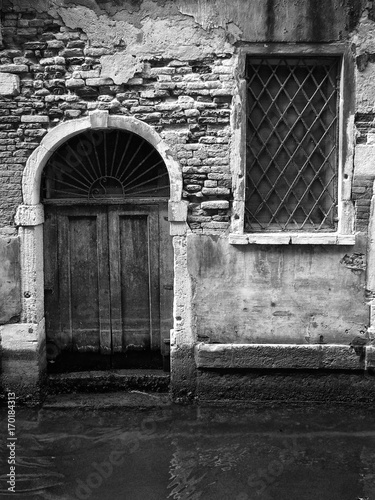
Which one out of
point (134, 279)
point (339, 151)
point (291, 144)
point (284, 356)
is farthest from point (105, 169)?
point (284, 356)

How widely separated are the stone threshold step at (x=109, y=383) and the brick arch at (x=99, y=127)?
1.89m

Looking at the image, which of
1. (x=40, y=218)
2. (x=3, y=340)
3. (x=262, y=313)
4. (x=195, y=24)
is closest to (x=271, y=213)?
(x=262, y=313)

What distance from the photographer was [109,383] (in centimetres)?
594

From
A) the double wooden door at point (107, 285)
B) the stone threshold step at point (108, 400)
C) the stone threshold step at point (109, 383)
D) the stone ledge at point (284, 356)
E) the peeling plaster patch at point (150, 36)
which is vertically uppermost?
the peeling plaster patch at point (150, 36)

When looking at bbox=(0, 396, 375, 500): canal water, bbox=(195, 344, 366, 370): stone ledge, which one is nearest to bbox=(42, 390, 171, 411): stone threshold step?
bbox=(0, 396, 375, 500): canal water

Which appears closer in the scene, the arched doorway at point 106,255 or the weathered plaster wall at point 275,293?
the weathered plaster wall at point 275,293

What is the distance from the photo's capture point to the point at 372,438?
4.95m

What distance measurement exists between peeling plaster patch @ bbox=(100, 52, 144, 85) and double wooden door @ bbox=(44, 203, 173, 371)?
4.36ft

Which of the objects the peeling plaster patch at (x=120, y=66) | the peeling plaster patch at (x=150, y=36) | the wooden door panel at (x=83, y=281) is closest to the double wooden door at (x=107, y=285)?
the wooden door panel at (x=83, y=281)

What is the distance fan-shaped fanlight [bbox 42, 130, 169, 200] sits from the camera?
584cm

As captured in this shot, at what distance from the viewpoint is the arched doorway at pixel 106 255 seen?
589 centimetres

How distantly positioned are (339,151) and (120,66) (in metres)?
2.27

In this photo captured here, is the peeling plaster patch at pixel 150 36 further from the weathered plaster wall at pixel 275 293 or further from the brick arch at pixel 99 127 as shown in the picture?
the weathered plaster wall at pixel 275 293

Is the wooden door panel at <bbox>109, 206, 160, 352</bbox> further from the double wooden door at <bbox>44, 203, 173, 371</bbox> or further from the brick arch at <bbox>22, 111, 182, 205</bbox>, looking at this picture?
the brick arch at <bbox>22, 111, 182, 205</bbox>
